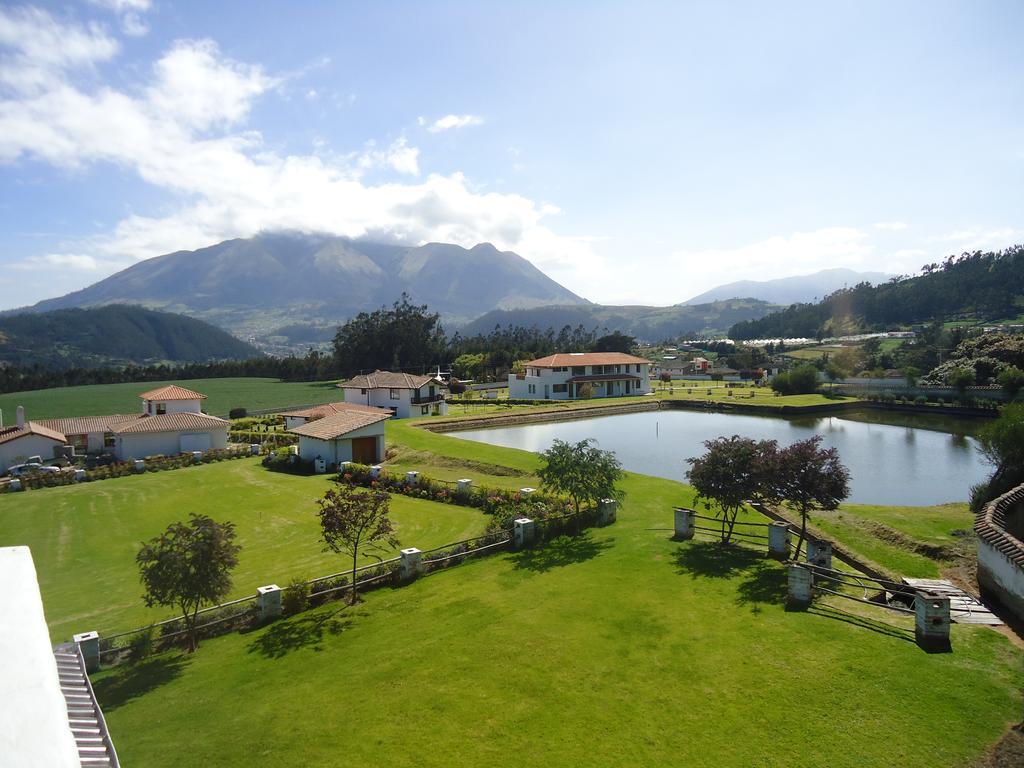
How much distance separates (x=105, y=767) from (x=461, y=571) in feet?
34.4

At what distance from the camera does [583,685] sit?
860 centimetres

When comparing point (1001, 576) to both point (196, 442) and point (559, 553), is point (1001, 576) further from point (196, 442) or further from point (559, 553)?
point (196, 442)

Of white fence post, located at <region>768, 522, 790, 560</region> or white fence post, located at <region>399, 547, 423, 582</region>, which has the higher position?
white fence post, located at <region>768, 522, 790, 560</region>

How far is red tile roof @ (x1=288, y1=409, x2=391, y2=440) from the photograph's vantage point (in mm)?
30062

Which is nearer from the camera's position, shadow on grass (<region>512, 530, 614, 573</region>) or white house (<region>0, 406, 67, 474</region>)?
shadow on grass (<region>512, 530, 614, 573</region>)

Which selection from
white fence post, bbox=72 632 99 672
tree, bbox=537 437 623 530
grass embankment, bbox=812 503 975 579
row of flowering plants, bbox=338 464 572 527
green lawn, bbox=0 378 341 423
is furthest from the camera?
green lawn, bbox=0 378 341 423

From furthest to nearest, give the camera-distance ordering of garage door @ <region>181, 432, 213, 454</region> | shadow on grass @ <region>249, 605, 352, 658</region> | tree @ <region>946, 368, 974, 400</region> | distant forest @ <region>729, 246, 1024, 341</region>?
distant forest @ <region>729, 246, 1024, 341</region>
tree @ <region>946, 368, 974, 400</region>
garage door @ <region>181, 432, 213, 454</region>
shadow on grass @ <region>249, 605, 352, 658</region>

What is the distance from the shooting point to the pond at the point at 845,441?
2783 centimetres

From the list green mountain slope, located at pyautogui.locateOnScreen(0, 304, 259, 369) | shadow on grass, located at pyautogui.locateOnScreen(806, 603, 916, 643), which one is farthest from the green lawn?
green mountain slope, located at pyautogui.locateOnScreen(0, 304, 259, 369)

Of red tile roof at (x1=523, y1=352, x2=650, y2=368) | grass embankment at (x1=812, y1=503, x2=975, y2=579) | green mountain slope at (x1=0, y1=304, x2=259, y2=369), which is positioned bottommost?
grass embankment at (x1=812, y1=503, x2=975, y2=579)

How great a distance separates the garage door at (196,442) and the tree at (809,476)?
3345cm

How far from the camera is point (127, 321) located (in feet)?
644

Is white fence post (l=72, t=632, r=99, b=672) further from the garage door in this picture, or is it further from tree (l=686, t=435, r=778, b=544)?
the garage door

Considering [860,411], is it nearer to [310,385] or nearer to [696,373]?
[696,373]
